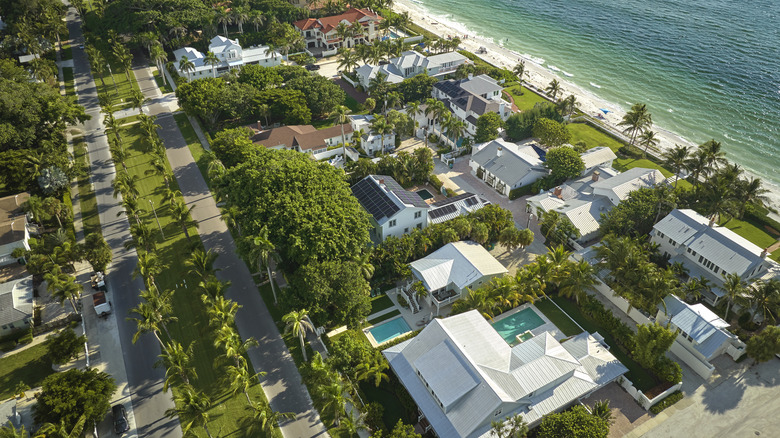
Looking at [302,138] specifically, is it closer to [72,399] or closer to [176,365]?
[176,365]

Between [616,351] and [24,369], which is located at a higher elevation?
[616,351]

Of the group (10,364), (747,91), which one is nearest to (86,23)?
(10,364)

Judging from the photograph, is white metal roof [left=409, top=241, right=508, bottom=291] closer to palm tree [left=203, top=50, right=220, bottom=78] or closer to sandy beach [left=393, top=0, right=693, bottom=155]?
sandy beach [left=393, top=0, right=693, bottom=155]

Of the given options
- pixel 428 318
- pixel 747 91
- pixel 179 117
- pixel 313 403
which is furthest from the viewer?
pixel 747 91

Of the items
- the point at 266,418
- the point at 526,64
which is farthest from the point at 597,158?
the point at 266,418

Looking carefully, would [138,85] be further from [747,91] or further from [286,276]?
[747,91]

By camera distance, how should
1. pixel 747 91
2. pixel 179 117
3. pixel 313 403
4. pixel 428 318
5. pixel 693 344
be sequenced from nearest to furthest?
pixel 313 403
pixel 693 344
pixel 428 318
pixel 179 117
pixel 747 91
